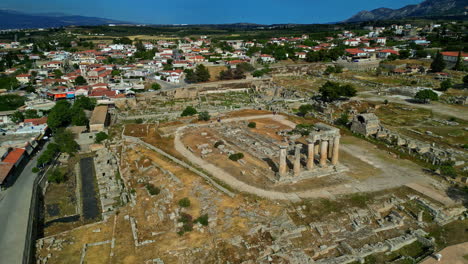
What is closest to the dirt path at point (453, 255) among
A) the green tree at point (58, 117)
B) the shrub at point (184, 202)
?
the shrub at point (184, 202)

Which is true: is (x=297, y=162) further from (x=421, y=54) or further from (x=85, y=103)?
(x=421, y=54)

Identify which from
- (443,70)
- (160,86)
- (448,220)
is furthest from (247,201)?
(443,70)

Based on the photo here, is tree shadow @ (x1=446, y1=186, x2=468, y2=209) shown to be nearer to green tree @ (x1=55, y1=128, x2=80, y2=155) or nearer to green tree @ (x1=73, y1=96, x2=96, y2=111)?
green tree @ (x1=55, y1=128, x2=80, y2=155)

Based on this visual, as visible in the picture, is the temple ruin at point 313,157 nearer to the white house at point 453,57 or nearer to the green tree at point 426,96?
the green tree at point 426,96

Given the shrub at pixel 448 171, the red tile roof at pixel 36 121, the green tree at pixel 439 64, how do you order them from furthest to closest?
the green tree at pixel 439 64 < the red tile roof at pixel 36 121 < the shrub at pixel 448 171

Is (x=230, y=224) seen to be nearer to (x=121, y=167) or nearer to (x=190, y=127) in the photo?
(x=121, y=167)

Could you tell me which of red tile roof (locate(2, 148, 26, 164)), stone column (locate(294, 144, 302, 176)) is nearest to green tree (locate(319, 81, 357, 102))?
stone column (locate(294, 144, 302, 176))
